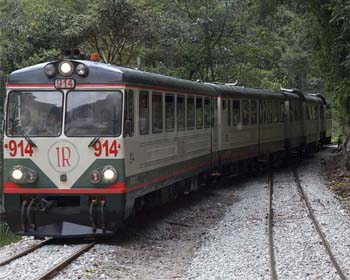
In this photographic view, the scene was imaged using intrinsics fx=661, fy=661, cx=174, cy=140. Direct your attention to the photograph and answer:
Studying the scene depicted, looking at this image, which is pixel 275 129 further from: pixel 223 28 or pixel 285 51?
pixel 285 51

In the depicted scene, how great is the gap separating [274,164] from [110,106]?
1575cm

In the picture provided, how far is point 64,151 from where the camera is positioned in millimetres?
9594

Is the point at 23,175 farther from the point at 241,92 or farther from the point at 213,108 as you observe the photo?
the point at 241,92

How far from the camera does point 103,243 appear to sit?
32.2ft

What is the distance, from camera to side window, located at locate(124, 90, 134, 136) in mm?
9603

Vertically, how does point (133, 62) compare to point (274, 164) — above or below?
above

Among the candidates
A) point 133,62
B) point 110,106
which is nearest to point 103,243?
point 110,106

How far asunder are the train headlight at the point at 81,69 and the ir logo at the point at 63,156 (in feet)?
3.35

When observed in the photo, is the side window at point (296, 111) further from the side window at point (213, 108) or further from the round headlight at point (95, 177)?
the round headlight at point (95, 177)

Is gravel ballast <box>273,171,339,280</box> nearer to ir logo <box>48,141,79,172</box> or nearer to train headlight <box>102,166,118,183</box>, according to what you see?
train headlight <box>102,166,118,183</box>

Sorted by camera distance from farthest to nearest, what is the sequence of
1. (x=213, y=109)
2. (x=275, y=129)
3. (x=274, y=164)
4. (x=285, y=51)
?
(x=285, y=51), (x=274, y=164), (x=275, y=129), (x=213, y=109)

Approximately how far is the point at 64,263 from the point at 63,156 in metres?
1.90

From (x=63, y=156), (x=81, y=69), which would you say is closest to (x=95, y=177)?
(x=63, y=156)

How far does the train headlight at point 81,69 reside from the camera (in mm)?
9609
